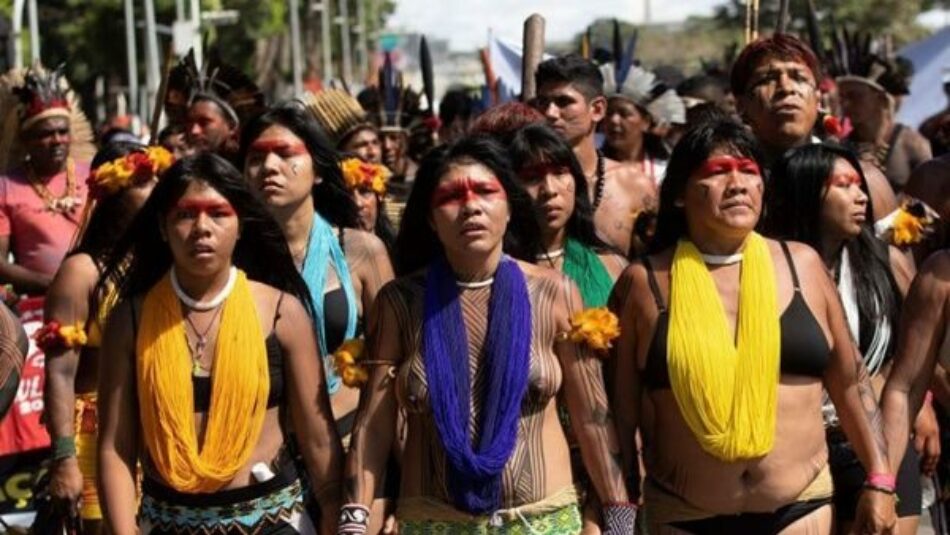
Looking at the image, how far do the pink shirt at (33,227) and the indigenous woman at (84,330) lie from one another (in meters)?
2.80

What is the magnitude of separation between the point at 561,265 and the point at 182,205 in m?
1.72

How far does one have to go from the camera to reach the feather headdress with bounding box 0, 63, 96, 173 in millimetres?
11305

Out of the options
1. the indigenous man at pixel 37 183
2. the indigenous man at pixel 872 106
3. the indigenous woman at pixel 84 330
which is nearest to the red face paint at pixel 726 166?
the indigenous woman at pixel 84 330

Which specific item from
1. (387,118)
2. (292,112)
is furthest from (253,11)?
(292,112)

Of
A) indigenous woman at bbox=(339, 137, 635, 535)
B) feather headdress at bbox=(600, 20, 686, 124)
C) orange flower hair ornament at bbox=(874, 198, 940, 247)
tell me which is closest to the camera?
indigenous woman at bbox=(339, 137, 635, 535)

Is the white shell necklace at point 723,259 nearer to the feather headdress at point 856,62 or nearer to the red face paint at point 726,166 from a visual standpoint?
the red face paint at point 726,166

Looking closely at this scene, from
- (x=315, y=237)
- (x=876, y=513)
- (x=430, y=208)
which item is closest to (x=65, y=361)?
(x=315, y=237)

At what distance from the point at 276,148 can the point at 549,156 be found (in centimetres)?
99

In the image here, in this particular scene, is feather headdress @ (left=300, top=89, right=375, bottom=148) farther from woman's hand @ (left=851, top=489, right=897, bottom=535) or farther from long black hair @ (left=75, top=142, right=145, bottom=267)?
woman's hand @ (left=851, top=489, right=897, bottom=535)

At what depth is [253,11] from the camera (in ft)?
192

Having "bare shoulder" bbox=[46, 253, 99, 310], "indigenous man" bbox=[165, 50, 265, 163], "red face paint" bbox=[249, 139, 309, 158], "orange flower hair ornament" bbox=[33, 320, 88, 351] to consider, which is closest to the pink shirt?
"indigenous man" bbox=[165, 50, 265, 163]

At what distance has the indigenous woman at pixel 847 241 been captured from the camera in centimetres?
713

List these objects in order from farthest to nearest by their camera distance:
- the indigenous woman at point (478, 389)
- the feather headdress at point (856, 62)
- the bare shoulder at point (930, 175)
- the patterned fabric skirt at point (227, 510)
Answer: the feather headdress at point (856, 62), the bare shoulder at point (930, 175), the patterned fabric skirt at point (227, 510), the indigenous woman at point (478, 389)

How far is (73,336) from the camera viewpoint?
7941mm
